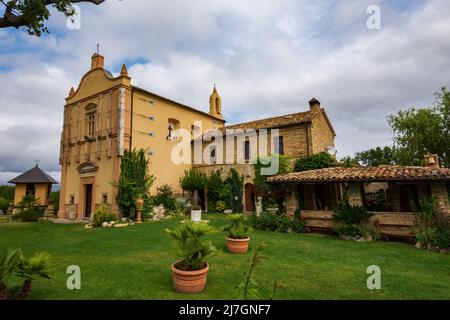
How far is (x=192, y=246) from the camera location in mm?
4613

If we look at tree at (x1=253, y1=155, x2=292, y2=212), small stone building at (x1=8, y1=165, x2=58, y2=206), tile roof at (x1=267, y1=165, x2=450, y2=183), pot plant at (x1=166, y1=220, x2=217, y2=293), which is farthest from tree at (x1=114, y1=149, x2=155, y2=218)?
small stone building at (x1=8, y1=165, x2=58, y2=206)

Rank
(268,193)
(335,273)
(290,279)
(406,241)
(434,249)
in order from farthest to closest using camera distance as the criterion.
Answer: (268,193)
(406,241)
(434,249)
(335,273)
(290,279)

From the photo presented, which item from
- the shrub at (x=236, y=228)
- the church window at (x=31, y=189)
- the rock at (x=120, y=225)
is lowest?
the rock at (x=120, y=225)

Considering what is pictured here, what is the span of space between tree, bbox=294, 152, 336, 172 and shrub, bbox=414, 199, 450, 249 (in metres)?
5.94

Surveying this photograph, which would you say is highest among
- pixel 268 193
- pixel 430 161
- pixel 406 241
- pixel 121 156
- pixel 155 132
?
pixel 155 132

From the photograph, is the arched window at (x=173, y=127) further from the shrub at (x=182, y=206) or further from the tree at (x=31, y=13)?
the tree at (x=31, y=13)

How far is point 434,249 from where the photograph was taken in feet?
26.6

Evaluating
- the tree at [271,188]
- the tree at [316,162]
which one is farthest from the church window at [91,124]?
the tree at [316,162]

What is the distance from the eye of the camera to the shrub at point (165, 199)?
55.8ft

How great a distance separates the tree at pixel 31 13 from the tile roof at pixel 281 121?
42.2ft

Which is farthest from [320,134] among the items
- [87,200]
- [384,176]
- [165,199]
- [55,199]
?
Answer: [55,199]
